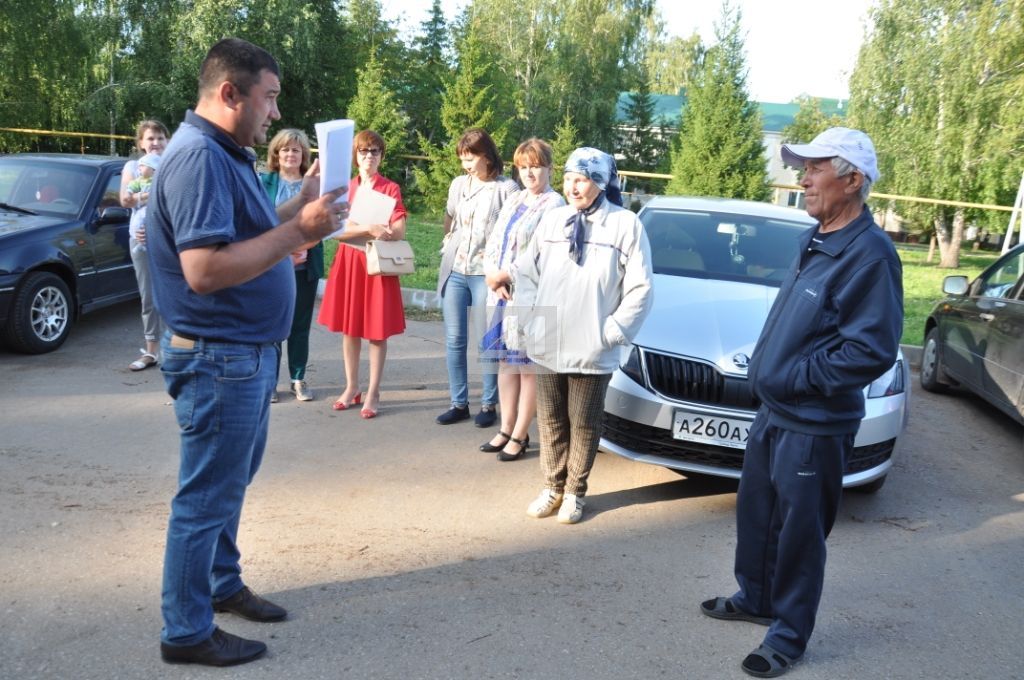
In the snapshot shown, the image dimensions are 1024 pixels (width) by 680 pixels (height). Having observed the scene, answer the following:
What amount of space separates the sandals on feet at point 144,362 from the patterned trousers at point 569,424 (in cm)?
404

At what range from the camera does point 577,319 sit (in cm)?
418

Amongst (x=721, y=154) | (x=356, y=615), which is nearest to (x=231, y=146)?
(x=356, y=615)

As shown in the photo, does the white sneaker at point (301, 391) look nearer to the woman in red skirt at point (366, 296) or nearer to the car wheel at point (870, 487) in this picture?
the woman in red skirt at point (366, 296)

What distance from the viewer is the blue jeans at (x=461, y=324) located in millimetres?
5742

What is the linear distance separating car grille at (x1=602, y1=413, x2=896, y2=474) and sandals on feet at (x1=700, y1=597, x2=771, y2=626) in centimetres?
109

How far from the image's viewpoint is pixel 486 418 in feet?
19.7

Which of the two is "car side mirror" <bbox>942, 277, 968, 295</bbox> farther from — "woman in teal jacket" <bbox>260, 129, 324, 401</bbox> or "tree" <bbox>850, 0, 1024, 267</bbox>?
"tree" <bbox>850, 0, 1024, 267</bbox>

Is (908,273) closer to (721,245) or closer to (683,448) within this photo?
(721,245)

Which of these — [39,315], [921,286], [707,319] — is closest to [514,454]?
[707,319]

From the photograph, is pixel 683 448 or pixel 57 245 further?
pixel 57 245

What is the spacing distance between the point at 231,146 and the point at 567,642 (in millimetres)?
2195

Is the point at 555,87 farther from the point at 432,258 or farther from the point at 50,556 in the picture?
the point at 50,556

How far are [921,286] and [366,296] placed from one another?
14111 millimetres

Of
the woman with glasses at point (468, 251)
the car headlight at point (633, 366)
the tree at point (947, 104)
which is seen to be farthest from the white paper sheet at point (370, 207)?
the tree at point (947, 104)
